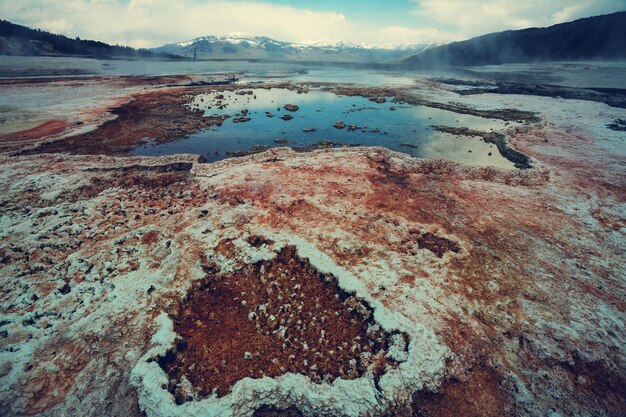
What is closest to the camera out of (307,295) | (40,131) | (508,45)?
(307,295)

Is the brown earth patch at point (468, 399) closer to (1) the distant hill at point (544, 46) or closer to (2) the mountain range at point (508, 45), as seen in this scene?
(2) the mountain range at point (508, 45)

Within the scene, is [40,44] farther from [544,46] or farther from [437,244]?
[544,46]

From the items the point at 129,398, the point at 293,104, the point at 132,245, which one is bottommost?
the point at 129,398

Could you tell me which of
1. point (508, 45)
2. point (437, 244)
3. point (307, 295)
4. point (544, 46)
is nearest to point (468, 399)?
point (307, 295)

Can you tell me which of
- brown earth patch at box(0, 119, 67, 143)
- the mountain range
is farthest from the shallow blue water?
the mountain range

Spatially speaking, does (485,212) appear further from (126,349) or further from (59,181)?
(59,181)

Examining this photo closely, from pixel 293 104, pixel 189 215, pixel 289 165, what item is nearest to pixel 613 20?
pixel 293 104

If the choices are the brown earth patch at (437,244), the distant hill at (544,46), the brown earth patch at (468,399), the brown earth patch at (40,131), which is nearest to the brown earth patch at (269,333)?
the brown earth patch at (468,399)
